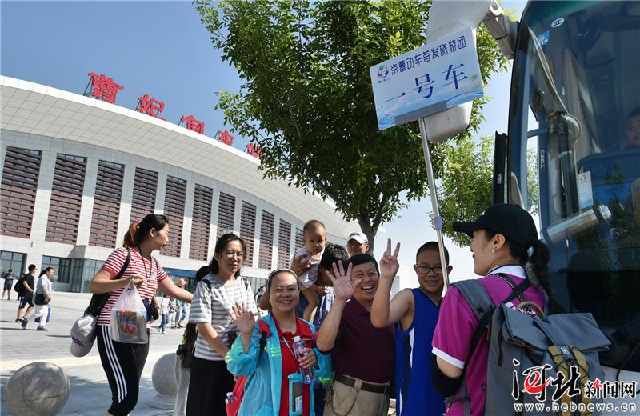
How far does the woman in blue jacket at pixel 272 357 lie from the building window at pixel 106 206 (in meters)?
38.1

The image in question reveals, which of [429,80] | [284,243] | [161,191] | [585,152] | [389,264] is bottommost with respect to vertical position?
[389,264]

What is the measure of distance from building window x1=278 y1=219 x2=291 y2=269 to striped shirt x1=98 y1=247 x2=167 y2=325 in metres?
48.6

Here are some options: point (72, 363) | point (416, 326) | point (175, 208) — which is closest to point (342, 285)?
point (416, 326)

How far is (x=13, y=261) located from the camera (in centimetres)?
3391

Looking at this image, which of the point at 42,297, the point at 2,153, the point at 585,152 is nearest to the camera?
the point at 585,152

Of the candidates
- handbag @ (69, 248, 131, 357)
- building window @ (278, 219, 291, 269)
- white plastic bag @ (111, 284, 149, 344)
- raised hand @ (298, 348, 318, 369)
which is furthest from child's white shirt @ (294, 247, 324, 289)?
building window @ (278, 219, 291, 269)

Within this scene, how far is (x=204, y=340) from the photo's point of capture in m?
3.49

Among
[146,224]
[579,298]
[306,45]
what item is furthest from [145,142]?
[579,298]

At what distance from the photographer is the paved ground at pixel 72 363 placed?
18.5ft

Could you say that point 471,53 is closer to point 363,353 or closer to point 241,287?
point 363,353

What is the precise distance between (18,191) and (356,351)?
1488 inches

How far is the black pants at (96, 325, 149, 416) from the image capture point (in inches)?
132

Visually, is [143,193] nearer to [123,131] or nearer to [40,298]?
[123,131]

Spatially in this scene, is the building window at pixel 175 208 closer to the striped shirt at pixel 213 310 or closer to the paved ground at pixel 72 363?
the paved ground at pixel 72 363
